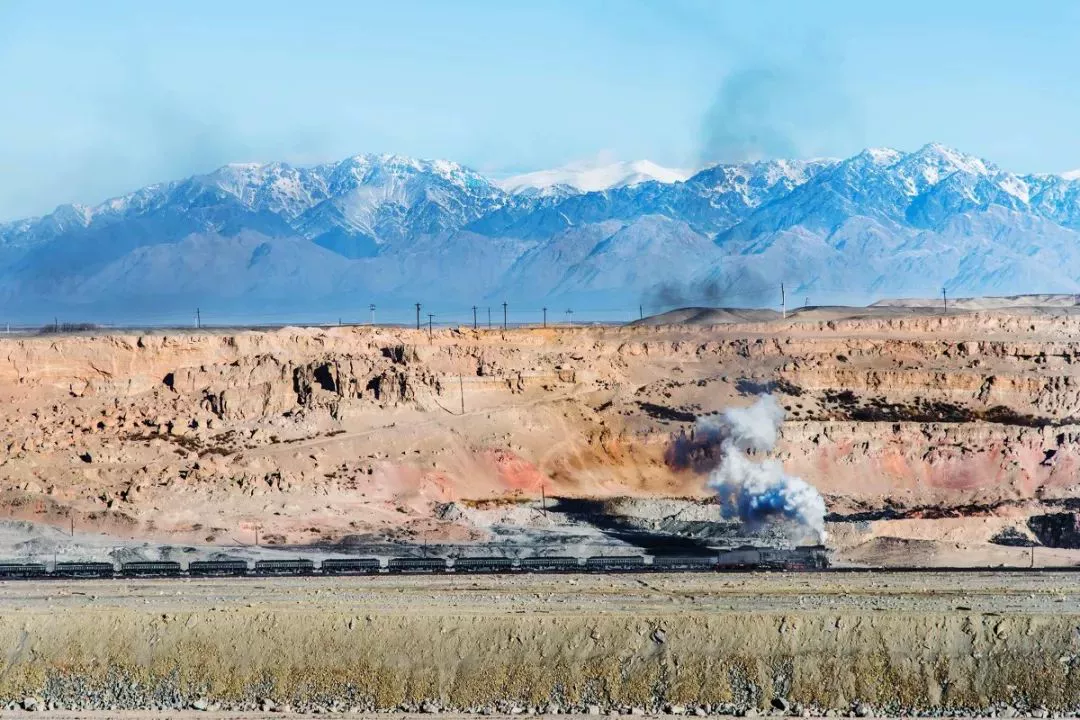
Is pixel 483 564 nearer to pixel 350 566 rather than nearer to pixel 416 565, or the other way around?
pixel 416 565

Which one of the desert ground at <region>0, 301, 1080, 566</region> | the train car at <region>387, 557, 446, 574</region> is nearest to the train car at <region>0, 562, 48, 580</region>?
the desert ground at <region>0, 301, 1080, 566</region>

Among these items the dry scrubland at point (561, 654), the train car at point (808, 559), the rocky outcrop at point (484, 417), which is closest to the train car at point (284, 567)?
the dry scrubland at point (561, 654)

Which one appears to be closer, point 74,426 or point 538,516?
point 538,516

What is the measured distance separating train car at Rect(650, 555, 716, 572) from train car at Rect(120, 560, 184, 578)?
62.0ft

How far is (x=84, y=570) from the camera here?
245 ft

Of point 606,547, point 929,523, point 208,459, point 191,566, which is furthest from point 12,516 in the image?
point 929,523

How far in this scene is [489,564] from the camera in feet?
246

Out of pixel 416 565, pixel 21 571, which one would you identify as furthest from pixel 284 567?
pixel 21 571

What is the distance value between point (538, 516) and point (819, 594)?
35751 millimetres

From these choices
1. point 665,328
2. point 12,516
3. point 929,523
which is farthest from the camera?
point 665,328

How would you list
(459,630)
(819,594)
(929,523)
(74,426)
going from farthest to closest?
(74,426)
(929,523)
(819,594)
(459,630)

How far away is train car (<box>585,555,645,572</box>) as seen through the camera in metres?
73.1

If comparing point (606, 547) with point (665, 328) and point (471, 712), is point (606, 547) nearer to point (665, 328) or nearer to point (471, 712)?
point (471, 712)

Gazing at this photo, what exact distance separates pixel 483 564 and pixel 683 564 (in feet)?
26.2
